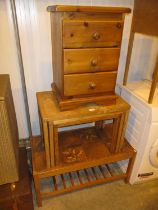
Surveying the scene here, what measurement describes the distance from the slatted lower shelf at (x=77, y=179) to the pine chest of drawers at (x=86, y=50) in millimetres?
695

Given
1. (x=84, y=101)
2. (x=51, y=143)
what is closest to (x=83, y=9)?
(x=84, y=101)

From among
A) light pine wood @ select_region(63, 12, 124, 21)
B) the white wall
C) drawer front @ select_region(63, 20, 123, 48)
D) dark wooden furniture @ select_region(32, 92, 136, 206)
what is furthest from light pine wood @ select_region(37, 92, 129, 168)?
light pine wood @ select_region(63, 12, 124, 21)

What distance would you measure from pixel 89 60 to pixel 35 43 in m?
0.51

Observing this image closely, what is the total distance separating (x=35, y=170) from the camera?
120 cm

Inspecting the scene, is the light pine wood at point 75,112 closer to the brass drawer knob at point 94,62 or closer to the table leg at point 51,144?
the table leg at point 51,144

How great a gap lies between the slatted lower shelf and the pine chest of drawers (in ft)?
2.28

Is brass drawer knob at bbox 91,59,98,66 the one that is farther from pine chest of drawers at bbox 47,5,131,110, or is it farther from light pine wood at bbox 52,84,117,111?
light pine wood at bbox 52,84,117,111

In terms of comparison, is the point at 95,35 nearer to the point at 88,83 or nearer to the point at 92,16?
the point at 92,16

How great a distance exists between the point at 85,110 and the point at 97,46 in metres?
0.39

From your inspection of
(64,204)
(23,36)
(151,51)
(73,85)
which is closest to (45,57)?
(23,36)

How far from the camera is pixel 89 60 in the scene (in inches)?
39.7

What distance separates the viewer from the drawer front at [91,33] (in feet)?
2.96

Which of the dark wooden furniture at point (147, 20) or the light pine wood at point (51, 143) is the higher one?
the dark wooden furniture at point (147, 20)

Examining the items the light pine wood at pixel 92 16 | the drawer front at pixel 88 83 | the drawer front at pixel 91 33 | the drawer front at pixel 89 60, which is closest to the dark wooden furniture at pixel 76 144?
the drawer front at pixel 88 83
